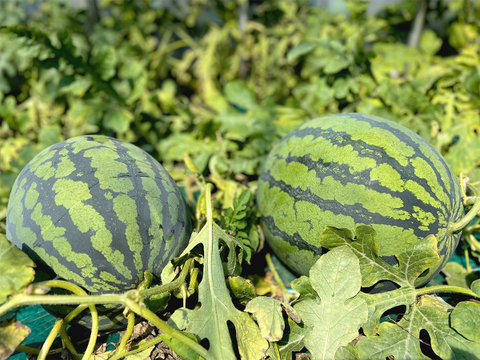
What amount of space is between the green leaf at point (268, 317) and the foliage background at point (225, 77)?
0.70 metres

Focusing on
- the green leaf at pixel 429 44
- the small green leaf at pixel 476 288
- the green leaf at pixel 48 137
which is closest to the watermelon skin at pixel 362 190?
the small green leaf at pixel 476 288

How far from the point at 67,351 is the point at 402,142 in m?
1.49

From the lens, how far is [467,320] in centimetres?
120

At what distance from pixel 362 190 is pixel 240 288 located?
23.3 inches

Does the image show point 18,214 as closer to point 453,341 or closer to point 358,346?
point 358,346

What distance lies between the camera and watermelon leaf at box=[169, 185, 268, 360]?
117cm

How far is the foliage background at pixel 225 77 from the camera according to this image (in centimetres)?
212

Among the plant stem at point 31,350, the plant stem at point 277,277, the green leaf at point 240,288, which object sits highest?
the green leaf at point 240,288

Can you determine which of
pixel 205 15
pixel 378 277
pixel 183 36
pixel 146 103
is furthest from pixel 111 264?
pixel 205 15

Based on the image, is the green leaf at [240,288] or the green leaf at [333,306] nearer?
the green leaf at [333,306]

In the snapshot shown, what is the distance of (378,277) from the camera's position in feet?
4.35

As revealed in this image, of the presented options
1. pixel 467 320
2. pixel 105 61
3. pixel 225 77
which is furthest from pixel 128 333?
pixel 225 77

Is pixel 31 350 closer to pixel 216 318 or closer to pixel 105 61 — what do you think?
pixel 216 318

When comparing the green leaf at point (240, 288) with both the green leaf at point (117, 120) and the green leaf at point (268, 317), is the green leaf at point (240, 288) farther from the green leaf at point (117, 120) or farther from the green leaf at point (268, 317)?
the green leaf at point (117, 120)
